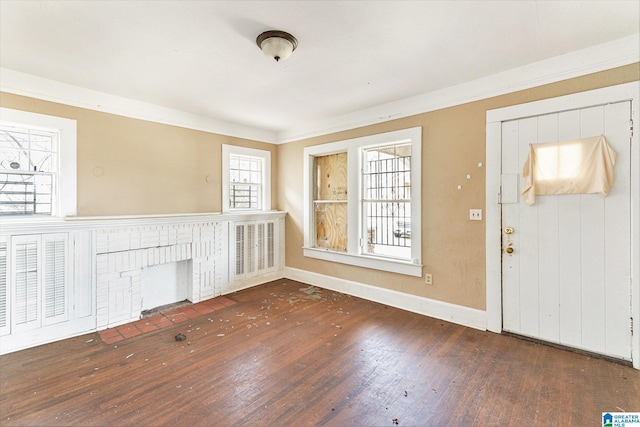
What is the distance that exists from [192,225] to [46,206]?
4.87 feet

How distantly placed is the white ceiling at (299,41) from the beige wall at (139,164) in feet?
1.22

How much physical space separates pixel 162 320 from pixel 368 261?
2.68 metres

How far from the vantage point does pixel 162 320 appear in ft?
10.9

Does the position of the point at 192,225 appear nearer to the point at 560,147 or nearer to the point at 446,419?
the point at 446,419

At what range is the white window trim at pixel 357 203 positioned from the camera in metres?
3.52

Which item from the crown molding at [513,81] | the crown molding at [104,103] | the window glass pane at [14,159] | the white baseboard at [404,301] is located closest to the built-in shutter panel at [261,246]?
the white baseboard at [404,301]

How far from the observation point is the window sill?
3.57 metres

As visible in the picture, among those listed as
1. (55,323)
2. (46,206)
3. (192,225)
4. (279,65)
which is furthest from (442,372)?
(46,206)

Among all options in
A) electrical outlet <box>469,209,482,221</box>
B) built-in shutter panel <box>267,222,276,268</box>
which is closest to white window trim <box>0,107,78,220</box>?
built-in shutter panel <box>267,222,276,268</box>

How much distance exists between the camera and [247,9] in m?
1.91

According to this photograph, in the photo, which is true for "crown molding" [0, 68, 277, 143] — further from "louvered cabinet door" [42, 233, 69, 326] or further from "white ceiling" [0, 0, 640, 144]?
"louvered cabinet door" [42, 233, 69, 326]

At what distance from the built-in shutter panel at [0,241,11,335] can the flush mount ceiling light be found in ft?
9.69

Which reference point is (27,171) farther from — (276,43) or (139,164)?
(276,43)

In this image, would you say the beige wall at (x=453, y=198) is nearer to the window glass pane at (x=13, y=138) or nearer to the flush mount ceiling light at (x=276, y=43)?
the flush mount ceiling light at (x=276, y=43)
